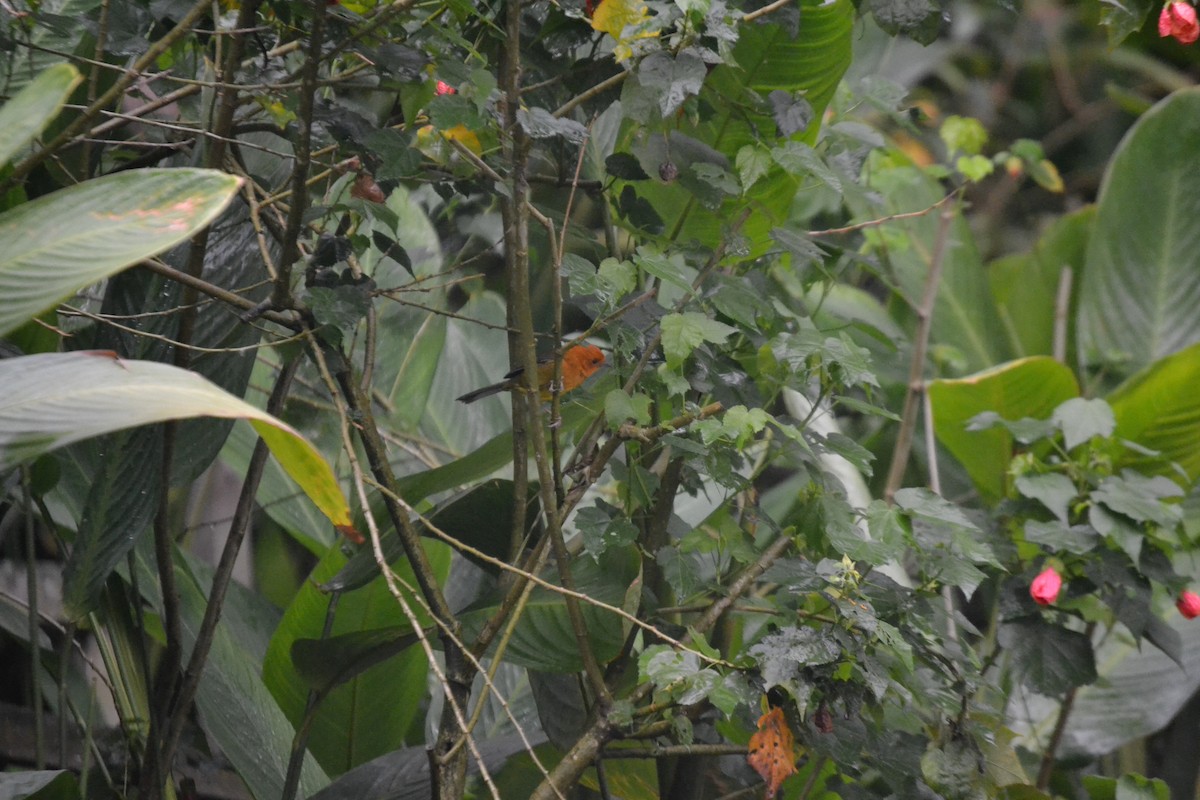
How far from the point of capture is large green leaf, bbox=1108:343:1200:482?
1519 millimetres

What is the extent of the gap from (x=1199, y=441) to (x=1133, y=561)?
43cm

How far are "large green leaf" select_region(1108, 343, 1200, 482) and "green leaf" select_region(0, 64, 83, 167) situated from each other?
1402 mm

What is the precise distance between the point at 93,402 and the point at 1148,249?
6.23 ft

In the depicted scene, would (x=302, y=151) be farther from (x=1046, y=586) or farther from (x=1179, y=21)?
(x=1046, y=586)

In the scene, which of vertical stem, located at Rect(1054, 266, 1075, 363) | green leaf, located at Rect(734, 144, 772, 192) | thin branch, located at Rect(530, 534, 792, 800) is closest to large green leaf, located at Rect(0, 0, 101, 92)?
green leaf, located at Rect(734, 144, 772, 192)

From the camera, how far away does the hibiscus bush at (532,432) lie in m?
0.82

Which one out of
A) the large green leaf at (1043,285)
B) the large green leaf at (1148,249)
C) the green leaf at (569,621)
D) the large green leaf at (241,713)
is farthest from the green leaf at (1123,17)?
the large green leaf at (1043,285)

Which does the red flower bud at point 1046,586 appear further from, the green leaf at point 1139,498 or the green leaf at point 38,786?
the green leaf at point 38,786

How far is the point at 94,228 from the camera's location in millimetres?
678

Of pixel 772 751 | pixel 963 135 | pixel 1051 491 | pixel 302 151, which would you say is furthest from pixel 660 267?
pixel 963 135

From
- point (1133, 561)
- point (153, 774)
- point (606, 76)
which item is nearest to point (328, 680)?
point (153, 774)

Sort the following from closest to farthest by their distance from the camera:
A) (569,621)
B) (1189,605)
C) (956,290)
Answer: (569,621), (1189,605), (956,290)

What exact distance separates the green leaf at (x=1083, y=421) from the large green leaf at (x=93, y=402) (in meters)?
0.96

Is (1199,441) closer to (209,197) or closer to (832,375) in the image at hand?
(832,375)
